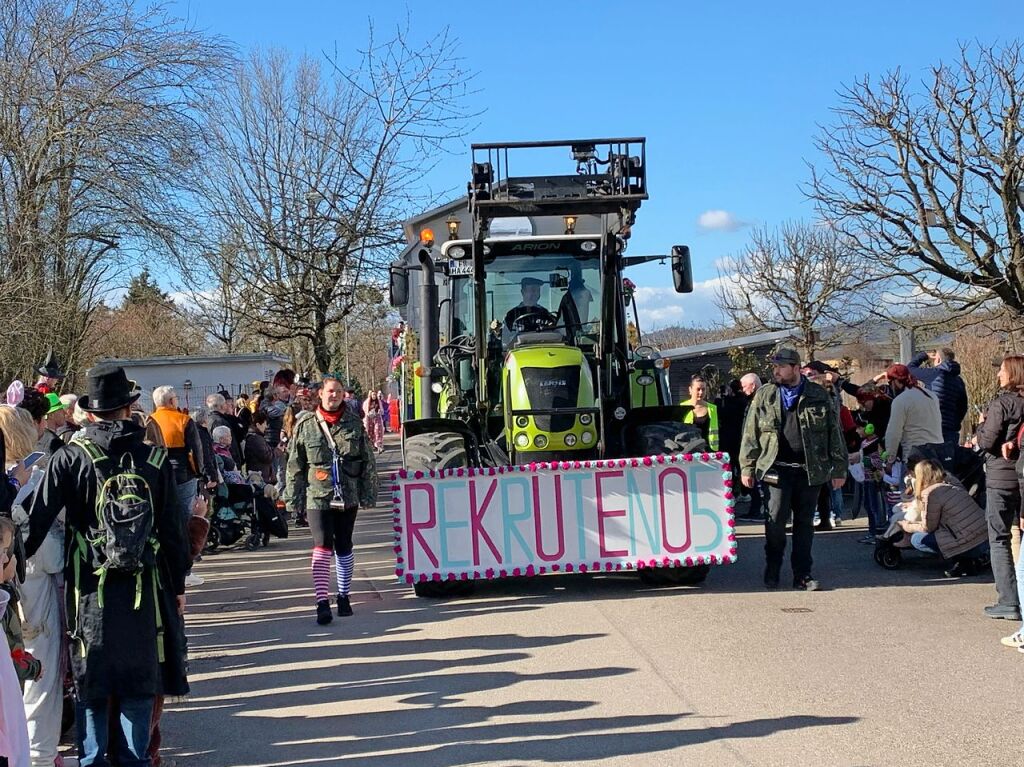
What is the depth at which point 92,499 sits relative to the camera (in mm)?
5035

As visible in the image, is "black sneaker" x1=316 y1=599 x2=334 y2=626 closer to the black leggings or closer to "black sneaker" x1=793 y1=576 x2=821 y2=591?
the black leggings

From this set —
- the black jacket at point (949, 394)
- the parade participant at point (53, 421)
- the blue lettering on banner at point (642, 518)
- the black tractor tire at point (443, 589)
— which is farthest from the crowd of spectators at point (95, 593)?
the black jacket at point (949, 394)

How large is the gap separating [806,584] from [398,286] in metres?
4.53

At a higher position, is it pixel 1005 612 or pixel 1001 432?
pixel 1001 432

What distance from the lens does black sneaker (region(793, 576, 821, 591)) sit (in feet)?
30.9

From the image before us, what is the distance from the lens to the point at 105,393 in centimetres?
515

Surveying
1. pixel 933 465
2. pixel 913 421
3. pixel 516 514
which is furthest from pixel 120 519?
pixel 913 421

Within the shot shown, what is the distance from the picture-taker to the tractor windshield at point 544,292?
10.9 m

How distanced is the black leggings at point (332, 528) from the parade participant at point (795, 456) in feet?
11.0

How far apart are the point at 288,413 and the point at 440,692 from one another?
969cm

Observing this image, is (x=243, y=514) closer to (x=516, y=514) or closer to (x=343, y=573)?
(x=343, y=573)

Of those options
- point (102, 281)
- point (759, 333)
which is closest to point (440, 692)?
point (102, 281)

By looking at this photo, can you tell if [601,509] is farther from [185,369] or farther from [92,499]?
[185,369]

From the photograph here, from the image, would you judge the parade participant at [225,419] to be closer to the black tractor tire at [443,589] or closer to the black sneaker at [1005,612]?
the black tractor tire at [443,589]
